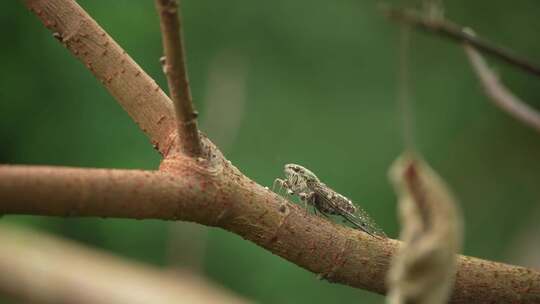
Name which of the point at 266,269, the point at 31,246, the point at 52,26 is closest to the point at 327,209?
the point at 52,26

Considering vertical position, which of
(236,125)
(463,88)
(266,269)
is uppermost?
(463,88)

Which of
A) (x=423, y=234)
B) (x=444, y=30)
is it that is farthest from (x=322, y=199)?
(x=423, y=234)

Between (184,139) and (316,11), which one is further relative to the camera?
(316,11)

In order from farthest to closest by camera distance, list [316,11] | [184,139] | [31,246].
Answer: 1. [316,11]
2. [31,246]
3. [184,139]

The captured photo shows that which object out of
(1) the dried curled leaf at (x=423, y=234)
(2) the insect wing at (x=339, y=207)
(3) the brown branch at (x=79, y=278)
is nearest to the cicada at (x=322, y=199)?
(2) the insect wing at (x=339, y=207)

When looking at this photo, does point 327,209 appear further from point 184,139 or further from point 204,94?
point 204,94

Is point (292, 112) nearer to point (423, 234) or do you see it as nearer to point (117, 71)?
point (117, 71)

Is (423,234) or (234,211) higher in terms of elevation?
(234,211)

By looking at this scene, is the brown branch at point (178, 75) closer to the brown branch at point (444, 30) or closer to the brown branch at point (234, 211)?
the brown branch at point (234, 211)
